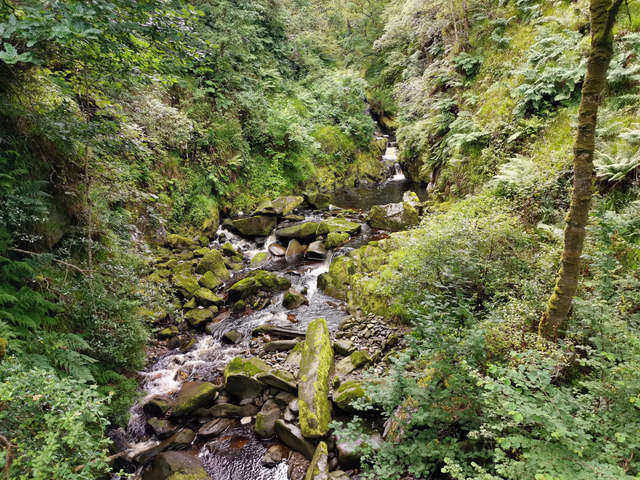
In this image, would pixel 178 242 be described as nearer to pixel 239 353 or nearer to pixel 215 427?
pixel 239 353

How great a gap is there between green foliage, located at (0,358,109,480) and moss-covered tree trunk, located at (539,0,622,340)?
482 centimetres

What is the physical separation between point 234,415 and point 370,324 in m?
3.41

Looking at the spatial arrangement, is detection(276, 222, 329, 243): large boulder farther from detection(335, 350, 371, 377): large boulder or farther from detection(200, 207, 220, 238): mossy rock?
detection(335, 350, 371, 377): large boulder

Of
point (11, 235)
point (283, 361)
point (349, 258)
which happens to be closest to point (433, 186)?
point (349, 258)

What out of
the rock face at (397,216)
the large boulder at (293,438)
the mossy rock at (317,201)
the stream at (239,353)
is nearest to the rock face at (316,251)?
the stream at (239,353)

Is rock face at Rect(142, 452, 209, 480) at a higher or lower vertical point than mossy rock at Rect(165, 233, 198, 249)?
lower

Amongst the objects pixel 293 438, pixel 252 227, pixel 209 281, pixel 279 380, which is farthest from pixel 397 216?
pixel 293 438

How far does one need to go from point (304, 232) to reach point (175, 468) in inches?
353

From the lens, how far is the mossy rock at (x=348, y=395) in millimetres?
4707

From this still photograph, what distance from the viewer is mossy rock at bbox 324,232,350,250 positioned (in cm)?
1178

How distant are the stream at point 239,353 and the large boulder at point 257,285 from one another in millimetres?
417

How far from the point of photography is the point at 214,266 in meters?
10.1

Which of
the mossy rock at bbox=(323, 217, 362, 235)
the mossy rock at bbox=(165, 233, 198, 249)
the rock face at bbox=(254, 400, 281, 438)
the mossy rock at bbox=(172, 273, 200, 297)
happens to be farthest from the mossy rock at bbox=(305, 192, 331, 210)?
the rock face at bbox=(254, 400, 281, 438)

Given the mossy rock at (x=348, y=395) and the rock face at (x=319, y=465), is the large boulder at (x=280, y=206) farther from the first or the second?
the rock face at (x=319, y=465)
